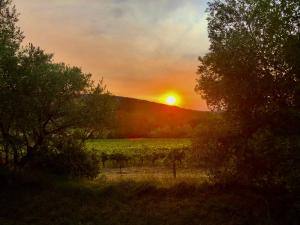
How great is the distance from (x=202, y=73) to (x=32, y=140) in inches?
508

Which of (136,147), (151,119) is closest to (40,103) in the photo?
(136,147)

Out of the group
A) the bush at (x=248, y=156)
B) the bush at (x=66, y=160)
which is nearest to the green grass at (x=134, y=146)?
the bush at (x=66, y=160)

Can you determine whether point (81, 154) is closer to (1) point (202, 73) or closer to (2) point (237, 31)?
(1) point (202, 73)

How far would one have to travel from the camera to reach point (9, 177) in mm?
31047

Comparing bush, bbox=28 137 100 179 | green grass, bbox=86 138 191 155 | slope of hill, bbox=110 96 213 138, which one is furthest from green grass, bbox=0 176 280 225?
slope of hill, bbox=110 96 213 138

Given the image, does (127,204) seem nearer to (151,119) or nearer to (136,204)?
(136,204)

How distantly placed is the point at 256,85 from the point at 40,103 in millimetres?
13870

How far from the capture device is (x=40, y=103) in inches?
1211

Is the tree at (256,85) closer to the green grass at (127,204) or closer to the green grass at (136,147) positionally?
the green grass at (127,204)

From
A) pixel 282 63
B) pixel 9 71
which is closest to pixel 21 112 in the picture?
pixel 9 71

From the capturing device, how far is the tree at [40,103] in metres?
30.2

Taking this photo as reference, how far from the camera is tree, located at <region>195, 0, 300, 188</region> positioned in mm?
25375

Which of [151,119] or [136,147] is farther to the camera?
[151,119]

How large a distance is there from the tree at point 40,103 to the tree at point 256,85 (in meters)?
9.11
